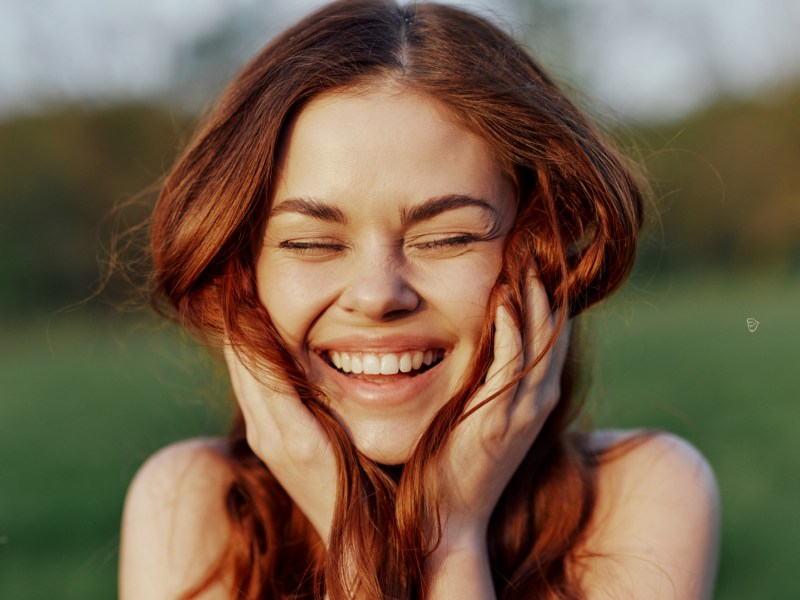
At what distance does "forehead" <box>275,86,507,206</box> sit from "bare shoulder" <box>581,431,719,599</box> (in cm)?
115

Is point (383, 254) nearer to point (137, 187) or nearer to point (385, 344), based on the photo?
point (385, 344)

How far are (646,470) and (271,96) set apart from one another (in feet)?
5.87

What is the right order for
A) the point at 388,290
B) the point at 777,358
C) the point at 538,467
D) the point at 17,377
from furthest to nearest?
the point at 17,377 < the point at 777,358 < the point at 538,467 < the point at 388,290

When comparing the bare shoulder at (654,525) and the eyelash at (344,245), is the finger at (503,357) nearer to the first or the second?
the eyelash at (344,245)

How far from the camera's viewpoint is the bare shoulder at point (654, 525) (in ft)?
9.34

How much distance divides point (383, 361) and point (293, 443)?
0.38 meters

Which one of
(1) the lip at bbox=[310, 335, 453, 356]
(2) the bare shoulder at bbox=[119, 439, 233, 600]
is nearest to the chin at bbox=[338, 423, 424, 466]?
(1) the lip at bbox=[310, 335, 453, 356]

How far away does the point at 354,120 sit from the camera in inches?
104

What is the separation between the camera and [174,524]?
3.05m

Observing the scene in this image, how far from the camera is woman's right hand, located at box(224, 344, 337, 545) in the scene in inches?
107

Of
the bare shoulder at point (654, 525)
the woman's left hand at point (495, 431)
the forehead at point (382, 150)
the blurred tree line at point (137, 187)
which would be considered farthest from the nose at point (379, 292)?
the blurred tree line at point (137, 187)

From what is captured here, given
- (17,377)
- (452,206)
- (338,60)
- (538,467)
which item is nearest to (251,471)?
(538,467)

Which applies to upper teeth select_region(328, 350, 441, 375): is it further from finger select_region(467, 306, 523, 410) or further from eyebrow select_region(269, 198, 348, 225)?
eyebrow select_region(269, 198, 348, 225)

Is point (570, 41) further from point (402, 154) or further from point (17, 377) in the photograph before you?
point (402, 154)
